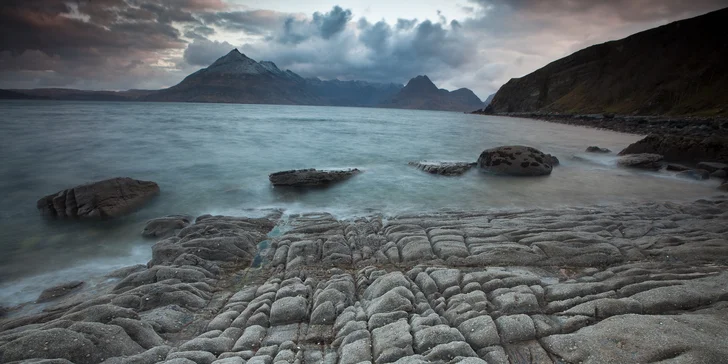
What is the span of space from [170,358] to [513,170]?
22.9 m

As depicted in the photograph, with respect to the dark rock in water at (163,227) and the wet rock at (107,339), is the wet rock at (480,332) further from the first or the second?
the dark rock in water at (163,227)

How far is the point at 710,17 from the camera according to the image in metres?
95.7

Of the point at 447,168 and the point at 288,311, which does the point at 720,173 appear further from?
the point at 288,311

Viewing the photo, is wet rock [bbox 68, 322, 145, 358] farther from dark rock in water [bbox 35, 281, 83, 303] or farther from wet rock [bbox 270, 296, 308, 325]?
dark rock in water [bbox 35, 281, 83, 303]

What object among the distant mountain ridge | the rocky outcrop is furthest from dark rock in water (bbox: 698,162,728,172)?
the distant mountain ridge

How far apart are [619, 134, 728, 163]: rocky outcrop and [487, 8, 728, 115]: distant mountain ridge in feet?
154

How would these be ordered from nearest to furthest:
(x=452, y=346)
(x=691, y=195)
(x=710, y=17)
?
(x=452, y=346)
(x=691, y=195)
(x=710, y=17)

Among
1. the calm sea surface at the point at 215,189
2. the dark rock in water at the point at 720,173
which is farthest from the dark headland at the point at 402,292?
the dark rock in water at the point at 720,173

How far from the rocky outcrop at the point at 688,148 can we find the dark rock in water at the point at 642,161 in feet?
5.30

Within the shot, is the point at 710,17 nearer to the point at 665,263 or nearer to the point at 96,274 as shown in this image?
the point at 665,263

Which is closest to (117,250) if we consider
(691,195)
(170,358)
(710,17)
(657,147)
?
(170,358)

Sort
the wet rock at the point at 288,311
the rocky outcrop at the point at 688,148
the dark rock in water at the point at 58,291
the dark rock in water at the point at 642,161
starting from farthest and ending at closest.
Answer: the dark rock in water at the point at 642,161 < the rocky outcrop at the point at 688,148 < the dark rock in water at the point at 58,291 < the wet rock at the point at 288,311

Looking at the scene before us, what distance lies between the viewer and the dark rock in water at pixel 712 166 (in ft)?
72.2

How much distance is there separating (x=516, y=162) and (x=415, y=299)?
62.6 ft
